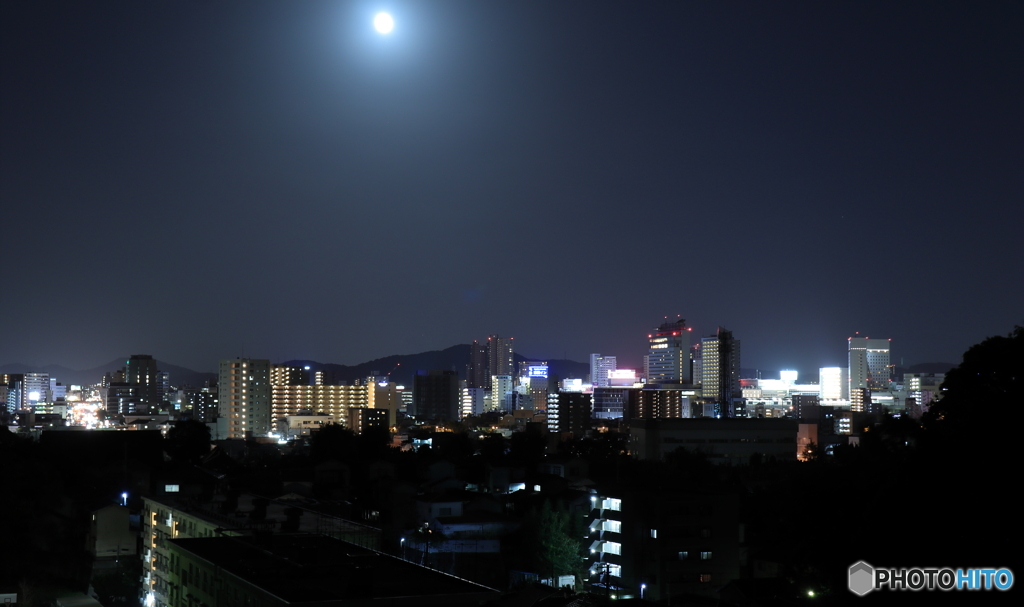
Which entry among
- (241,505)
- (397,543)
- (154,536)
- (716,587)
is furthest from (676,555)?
(154,536)

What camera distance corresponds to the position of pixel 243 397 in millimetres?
34719

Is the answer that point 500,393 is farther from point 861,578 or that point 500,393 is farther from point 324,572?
point 861,578

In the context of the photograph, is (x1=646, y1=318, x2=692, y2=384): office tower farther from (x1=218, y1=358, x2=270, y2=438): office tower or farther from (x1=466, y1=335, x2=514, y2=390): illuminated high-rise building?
(x1=218, y1=358, x2=270, y2=438): office tower

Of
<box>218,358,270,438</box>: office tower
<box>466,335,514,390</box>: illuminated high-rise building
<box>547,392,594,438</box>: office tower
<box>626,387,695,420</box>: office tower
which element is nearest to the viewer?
<box>218,358,270,438</box>: office tower

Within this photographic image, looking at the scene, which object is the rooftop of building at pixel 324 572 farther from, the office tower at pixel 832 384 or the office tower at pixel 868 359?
the office tower at pixel 868 359

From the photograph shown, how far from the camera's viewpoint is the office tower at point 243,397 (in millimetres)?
34500

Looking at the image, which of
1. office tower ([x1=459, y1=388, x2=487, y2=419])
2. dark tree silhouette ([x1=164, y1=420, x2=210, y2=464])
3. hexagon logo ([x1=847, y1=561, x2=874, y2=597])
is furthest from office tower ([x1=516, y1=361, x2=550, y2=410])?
hexagon logo ([x1=847, y1=561, x2=874, y2=597])

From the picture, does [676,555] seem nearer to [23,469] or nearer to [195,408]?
[23,469]

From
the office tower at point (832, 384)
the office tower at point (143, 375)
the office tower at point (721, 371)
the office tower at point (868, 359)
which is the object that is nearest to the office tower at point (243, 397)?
the office tower at point (721, 371)

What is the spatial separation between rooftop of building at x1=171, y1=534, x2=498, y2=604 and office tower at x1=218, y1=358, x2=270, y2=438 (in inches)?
1142

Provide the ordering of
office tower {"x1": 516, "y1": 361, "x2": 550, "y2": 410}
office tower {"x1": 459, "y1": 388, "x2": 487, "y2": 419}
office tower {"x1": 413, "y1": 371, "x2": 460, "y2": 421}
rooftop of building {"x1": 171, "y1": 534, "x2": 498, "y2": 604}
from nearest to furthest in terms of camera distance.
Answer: rooftop of building {"x1": 171, "y1": 534, "x2": 498, "y2": 604} < office tower {"x1": 413, "y1": 371, "x2": 460, "y2": 421} < office tower {"x1": 516, "y1": 361, "x2": 550, "y2": 410} < office tower {"x1": 459, "y1": 388, "x2": 487, "y2": 419}

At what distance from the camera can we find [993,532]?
3.38 meters

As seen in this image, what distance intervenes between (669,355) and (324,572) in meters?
64.1

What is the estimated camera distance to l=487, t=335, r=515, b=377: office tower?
84.6 m
